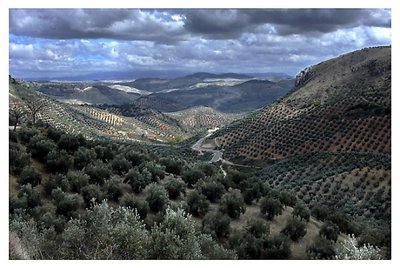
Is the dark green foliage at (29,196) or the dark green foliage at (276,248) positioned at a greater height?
the dark green foliage at (29,196)

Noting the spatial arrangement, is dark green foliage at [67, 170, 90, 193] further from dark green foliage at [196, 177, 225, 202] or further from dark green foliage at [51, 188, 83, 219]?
dark green foliage at [196, 177, 225, 202]

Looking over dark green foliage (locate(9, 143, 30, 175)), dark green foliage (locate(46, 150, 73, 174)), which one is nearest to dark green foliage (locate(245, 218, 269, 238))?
dark green foliage (locate(46, 150, 73, 174))

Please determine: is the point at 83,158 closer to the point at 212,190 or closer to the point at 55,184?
the point at 55,184

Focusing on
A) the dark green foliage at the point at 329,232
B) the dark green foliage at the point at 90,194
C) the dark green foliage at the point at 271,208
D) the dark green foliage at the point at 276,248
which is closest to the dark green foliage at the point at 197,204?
the dark green foliage at the point at 271,208

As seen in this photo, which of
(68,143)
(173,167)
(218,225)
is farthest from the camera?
(173,167)

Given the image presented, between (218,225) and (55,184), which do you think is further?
(55,184)

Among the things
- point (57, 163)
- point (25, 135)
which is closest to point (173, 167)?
point (57, 163)

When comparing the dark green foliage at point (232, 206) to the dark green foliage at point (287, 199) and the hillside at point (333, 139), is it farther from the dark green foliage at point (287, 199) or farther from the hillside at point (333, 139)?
the hillside at point (333, 139)
